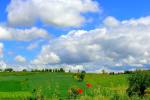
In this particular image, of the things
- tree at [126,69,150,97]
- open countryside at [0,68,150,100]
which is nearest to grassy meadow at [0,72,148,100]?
open countryside at [0,68,150,100]

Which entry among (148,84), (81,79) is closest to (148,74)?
(148,84)

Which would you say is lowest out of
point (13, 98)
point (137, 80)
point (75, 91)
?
point (13, 98)

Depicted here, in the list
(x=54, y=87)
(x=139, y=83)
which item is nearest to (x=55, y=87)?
(x=139, y=83)

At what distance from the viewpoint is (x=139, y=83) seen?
81.4 feet

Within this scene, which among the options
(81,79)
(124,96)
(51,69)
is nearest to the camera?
(124,96)

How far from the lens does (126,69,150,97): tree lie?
2465cm

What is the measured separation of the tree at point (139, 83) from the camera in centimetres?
2465

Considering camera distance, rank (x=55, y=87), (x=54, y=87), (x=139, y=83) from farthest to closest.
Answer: (x=54, y=87) < (x=139, y=83) < (x=55, y=87)

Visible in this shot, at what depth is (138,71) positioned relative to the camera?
26281 mm

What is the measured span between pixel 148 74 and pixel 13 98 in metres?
27.7

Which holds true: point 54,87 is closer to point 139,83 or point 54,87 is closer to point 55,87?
point 139,83

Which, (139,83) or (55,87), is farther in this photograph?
(139,83)

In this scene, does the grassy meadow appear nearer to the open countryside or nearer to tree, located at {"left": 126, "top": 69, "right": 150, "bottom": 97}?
the open countryside

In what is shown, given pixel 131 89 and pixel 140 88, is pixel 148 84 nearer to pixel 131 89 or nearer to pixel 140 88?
pixel 140 88
